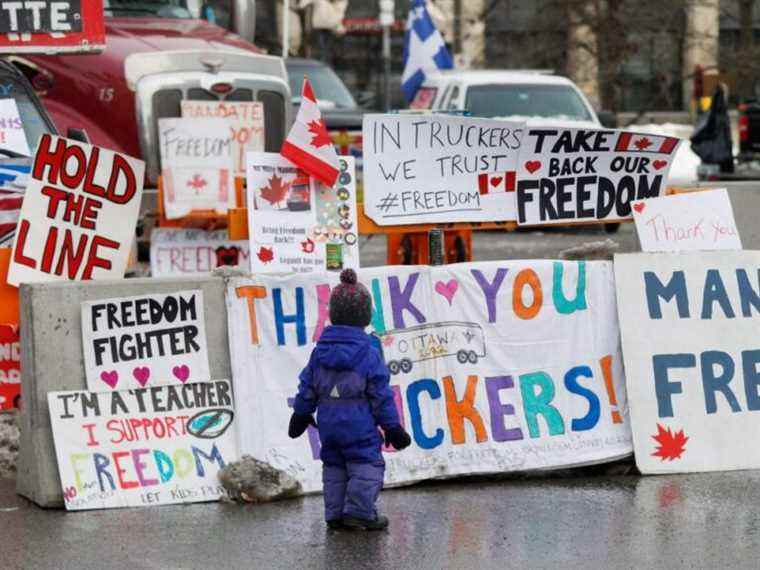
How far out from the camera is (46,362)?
8.07 metres

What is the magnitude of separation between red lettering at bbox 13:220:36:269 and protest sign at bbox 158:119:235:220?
4.29 metres

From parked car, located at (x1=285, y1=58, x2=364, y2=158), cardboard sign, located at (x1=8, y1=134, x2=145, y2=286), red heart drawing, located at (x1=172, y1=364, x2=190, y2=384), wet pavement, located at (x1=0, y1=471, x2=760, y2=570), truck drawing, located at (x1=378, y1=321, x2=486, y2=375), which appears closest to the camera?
wet pavement, located at (x1=0, y1=471, x2=760, y2=570)

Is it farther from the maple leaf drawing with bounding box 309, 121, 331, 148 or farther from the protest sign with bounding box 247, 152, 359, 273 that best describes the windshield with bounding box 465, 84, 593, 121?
the maple leaf drawing with bounding box 309, 121, 331, 148

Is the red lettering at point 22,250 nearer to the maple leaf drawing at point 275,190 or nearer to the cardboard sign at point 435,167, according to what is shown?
the maple leaf drawing at point 275,190

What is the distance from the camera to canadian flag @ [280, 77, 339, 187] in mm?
9234

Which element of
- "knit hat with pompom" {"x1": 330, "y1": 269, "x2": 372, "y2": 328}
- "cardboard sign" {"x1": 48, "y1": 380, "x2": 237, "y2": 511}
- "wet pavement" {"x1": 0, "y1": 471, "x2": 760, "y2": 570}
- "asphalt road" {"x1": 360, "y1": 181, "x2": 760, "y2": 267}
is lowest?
"wet pavement" {"x1": 0, "y1": 471, "x2": 760, "y2": 570}

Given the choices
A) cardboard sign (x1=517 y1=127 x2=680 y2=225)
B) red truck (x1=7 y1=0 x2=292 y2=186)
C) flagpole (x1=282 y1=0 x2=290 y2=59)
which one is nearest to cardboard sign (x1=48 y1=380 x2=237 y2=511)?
cardboard sign (x1=517 y1=127 x2=680 y2=225)

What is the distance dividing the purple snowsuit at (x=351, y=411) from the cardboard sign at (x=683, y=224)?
244 centimetres

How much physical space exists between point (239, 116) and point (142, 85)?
3.24 ft

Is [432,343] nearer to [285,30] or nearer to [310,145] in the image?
[310,145]

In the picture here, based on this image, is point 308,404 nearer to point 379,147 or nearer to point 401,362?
point 401,362

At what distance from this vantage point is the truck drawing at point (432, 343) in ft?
28.1

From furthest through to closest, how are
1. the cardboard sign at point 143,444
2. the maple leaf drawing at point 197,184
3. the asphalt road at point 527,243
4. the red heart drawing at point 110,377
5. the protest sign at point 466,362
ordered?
the asphalt road at point 527,243 < the maple leaf drawing at point 197,184 < the protest sign at point 466,362 < the red heart drawing at point 110,377 < the cardboard sign at point 143,444

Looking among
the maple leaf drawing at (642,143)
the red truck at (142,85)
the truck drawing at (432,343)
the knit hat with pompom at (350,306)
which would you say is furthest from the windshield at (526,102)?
the knit hat with pompom at (350,306)
